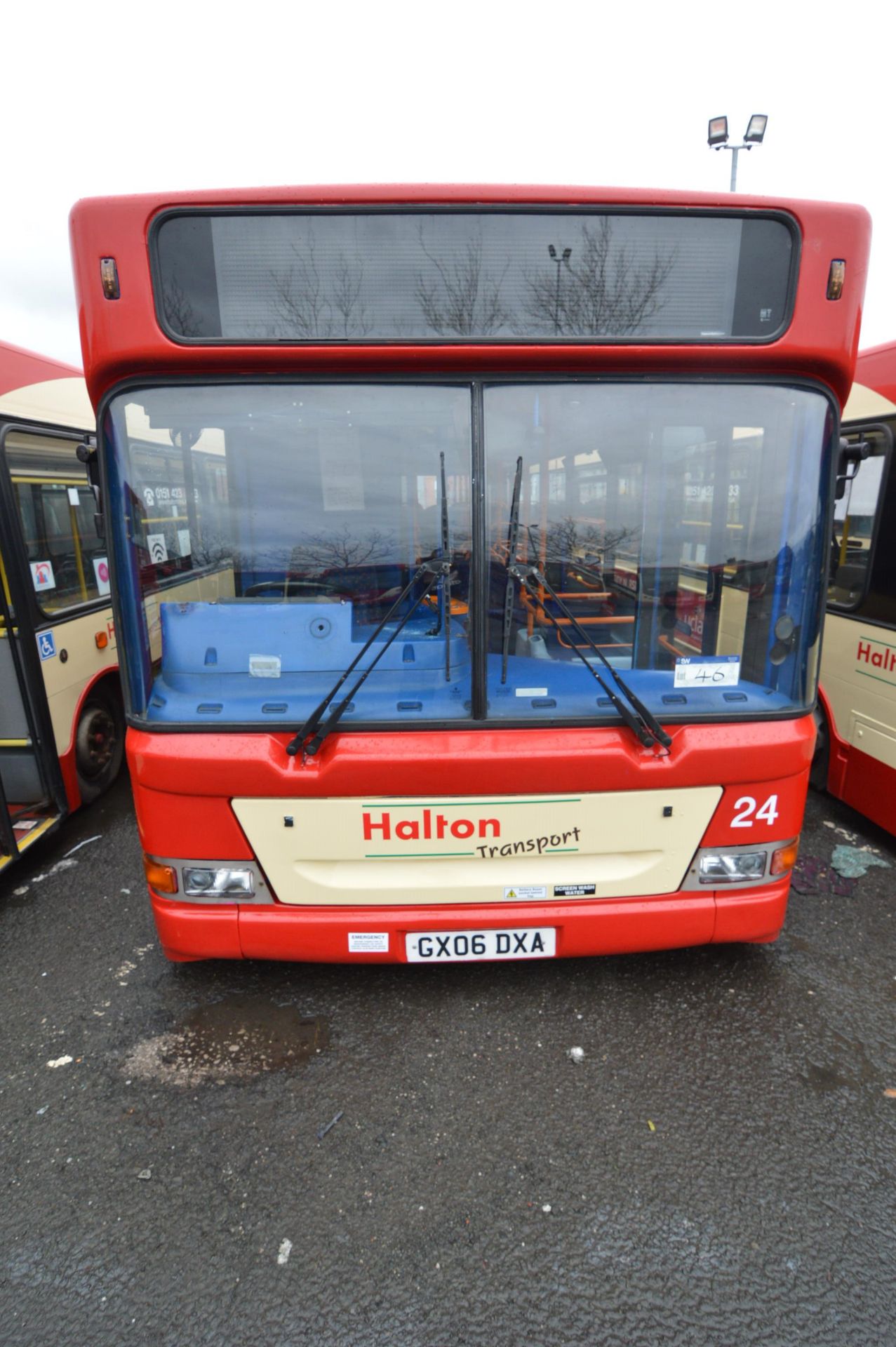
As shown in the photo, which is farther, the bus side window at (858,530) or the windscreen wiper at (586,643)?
the bus side window at (858,530)

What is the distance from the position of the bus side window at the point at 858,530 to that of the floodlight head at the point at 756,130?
26.4ft

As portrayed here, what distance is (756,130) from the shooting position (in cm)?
962

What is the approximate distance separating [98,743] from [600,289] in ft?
15.2

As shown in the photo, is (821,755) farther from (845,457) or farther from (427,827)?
(427,827)

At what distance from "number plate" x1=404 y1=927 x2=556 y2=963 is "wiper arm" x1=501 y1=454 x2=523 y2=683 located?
0.99m

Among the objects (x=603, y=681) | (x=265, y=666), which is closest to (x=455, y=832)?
(x=603, y=681)

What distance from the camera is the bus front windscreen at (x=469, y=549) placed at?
7.96ft

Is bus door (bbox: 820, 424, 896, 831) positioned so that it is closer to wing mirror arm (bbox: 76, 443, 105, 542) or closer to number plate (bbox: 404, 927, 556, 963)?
number plate (bbox: 404, 927, 556, 963)

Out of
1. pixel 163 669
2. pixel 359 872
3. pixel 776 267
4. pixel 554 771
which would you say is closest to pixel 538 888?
pixel 554 771

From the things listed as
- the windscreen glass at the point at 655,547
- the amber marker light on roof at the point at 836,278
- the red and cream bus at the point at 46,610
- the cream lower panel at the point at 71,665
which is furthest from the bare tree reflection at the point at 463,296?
the cream lower panel at the point at 71,665

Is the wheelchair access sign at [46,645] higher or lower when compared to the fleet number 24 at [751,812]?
higher

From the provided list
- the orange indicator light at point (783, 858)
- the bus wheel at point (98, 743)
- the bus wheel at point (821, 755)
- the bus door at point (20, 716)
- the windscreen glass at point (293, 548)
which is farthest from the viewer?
the bus wheel at point (98, 743)

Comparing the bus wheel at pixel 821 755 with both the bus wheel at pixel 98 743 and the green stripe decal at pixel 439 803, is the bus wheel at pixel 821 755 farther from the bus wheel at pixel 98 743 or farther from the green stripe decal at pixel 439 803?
the bus wheel at pixel 98 743

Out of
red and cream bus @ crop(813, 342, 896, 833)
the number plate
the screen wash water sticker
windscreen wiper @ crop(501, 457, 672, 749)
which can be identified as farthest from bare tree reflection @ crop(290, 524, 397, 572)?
red and cream bus @ crop(813, 342, 896, 833)
